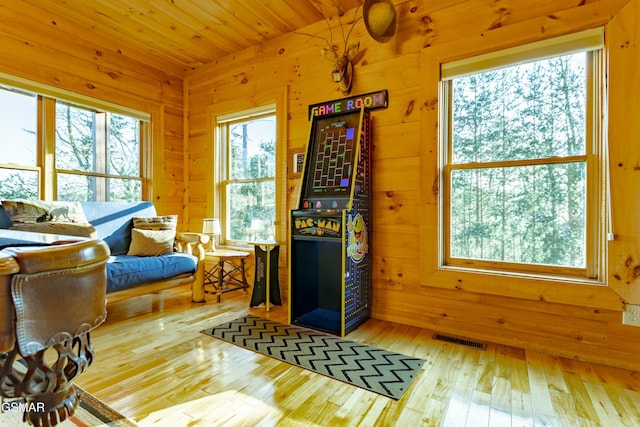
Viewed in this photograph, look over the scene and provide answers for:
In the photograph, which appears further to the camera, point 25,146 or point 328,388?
point 25,146

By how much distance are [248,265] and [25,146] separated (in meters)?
2.33

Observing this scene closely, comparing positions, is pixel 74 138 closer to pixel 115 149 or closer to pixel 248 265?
pixel 115 149

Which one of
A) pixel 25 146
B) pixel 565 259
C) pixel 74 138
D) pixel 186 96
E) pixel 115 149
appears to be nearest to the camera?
pixel 565 259

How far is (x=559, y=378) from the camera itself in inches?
70.0

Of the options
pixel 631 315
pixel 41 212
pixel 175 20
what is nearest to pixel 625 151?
pixel 631 315

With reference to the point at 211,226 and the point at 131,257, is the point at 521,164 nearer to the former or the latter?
the point at 211,226

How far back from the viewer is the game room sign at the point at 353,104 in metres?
2.68

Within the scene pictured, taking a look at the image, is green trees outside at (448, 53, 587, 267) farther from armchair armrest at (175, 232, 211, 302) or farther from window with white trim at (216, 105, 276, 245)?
armchair armrest at (175, 232, 211, 302)

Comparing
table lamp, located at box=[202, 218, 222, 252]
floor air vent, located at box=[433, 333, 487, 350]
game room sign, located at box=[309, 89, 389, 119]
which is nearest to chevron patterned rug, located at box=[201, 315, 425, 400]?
floor air vent, located at box=[433, 333, 487, 350]

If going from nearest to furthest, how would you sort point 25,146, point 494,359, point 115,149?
1. point 494,359
2. point 25,146
3. point 115,149

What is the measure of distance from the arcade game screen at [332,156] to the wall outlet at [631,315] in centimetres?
183

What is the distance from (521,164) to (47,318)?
2589 mm

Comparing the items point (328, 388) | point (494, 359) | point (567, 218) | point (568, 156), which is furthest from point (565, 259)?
point (328, 388)

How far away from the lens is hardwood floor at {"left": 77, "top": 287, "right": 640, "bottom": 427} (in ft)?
4.72
